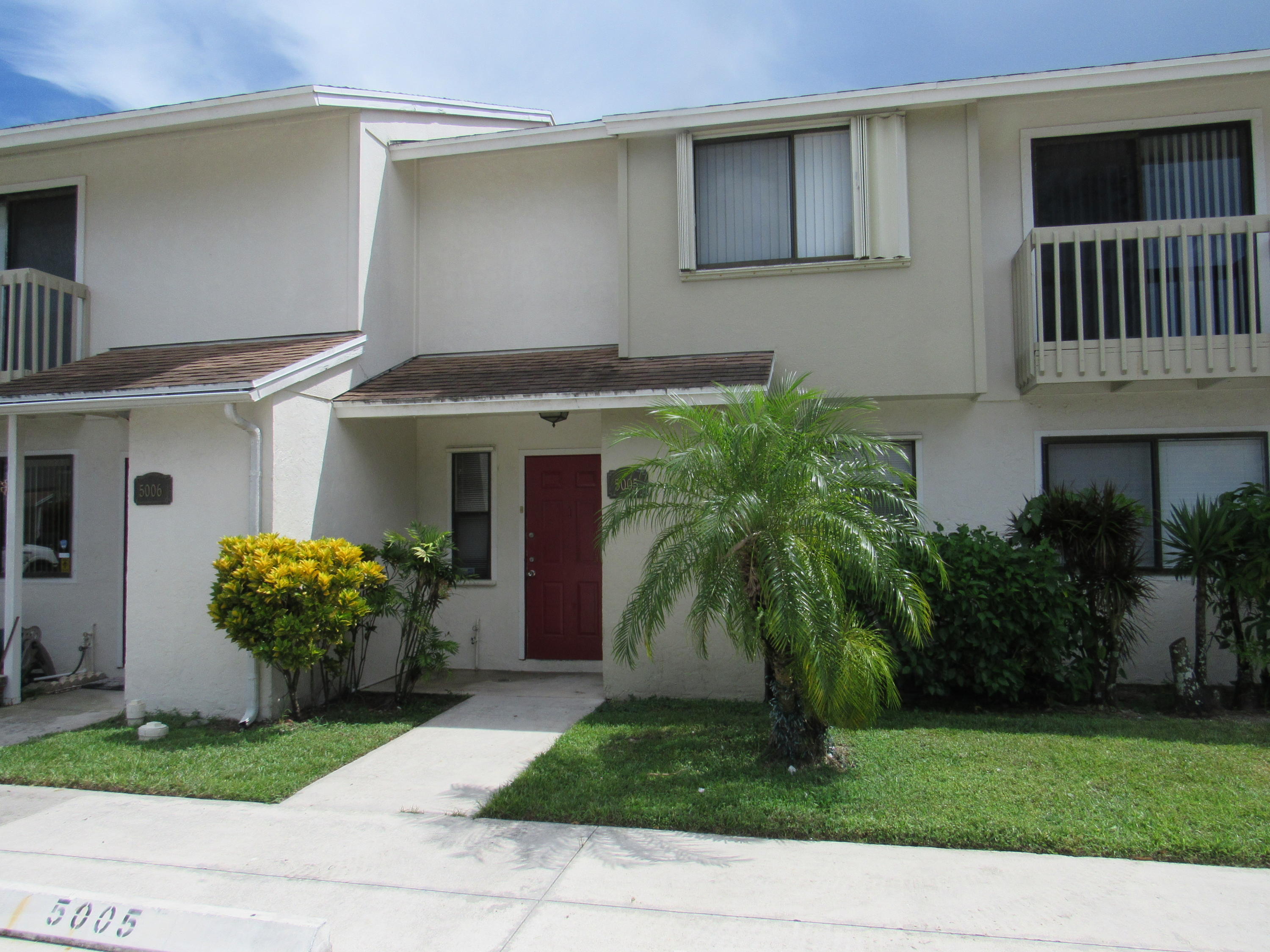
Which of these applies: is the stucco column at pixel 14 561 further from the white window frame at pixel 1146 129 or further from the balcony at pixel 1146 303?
the white window frame at pixel 1146 129

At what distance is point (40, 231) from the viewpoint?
33.3ft

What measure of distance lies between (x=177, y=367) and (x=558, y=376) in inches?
146

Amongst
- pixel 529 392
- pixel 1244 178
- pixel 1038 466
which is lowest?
pixel 1038 466

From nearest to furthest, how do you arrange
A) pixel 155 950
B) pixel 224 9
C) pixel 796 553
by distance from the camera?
pixel 155 950
pixel 796 553
pixel 224 9

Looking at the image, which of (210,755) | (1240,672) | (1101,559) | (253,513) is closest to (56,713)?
(210,755)

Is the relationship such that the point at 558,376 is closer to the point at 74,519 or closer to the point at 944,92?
the point at 944,92

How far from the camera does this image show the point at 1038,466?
836 cm

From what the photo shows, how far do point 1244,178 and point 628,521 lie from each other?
23.8 ft

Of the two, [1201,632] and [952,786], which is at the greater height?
[1201,632]

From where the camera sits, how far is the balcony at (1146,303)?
298 inches

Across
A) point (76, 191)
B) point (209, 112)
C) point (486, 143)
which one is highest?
point (209, 112)

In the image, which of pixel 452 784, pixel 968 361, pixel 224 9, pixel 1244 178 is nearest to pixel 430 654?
pixel 452 784

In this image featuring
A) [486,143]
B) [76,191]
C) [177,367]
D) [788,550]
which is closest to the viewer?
[788,550]

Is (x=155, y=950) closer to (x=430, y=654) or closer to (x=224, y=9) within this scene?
(x=430, y=654)
